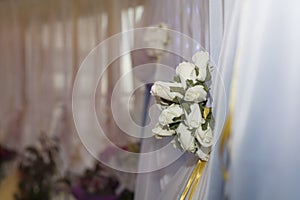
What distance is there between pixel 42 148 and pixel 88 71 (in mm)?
739

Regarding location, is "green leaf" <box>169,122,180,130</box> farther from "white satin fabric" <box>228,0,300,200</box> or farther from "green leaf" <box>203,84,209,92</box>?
"white satin fabric" <box>228,0,300,200</box>

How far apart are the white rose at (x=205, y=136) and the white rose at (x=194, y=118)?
10 millimetres

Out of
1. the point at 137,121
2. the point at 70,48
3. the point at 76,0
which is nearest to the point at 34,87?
the point at 70,48

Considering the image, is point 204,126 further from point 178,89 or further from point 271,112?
point 271,112

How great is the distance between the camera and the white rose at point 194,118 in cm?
62

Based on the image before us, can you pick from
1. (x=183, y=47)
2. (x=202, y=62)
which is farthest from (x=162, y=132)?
(x=183, y=47)

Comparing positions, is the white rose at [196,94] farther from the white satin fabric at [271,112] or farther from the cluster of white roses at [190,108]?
the white satin fabric at [271,112]

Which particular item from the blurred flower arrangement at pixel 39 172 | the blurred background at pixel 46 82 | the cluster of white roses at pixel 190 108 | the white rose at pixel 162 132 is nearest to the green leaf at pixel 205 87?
the cluster of white roses at pixel 190 108

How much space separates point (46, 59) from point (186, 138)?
1619mm

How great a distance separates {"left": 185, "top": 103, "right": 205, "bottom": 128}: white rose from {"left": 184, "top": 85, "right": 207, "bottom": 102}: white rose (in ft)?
0.04

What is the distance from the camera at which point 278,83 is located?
45cm

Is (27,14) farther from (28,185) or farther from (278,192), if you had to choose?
(278,192)

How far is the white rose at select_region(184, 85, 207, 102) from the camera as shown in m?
0.62

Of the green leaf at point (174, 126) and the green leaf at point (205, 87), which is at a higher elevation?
the green leaf at point (205, 87)
